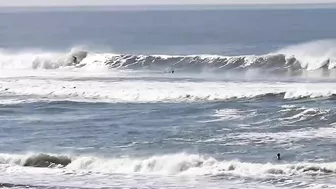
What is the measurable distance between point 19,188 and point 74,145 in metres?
6.34

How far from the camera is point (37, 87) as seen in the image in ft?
151

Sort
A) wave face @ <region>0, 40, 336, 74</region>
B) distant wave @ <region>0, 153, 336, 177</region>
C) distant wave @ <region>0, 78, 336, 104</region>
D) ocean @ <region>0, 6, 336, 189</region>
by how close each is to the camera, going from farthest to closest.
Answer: wave face @ <region>0, 40, 336, 74</region>, distant wave @ <region>0, 78, 336, 104</region>, ocean @ <region>0, 6, 336, 189</region>, distant wave @ <region>0, 153, 336, 177</region>

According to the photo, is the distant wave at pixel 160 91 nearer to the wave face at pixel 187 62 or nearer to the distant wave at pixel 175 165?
the wave face at pixel 187 62

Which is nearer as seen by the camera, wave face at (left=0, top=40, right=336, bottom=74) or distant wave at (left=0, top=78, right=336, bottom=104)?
distant wave at (left=0, top=78, right=336, bottom=104)

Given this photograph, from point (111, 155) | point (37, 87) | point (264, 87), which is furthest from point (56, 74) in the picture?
point (111, 155)

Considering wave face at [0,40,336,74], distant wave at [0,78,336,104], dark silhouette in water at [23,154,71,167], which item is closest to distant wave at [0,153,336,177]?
dark silhouette in water at [23,154,71,167]

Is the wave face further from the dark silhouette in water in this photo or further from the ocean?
the dark silhouette in water

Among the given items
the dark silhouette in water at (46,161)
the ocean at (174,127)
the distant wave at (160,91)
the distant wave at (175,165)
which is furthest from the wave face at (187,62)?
the dark silhouette in water at (46,161)

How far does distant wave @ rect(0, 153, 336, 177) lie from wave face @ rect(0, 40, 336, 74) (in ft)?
96.5

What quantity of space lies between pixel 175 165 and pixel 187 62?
118ft

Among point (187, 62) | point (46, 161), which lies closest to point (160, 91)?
point (46, 161)

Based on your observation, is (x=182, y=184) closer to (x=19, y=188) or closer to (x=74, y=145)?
(x=19, y=188)

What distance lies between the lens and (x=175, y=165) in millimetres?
24641

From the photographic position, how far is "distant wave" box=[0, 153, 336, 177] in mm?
23312
